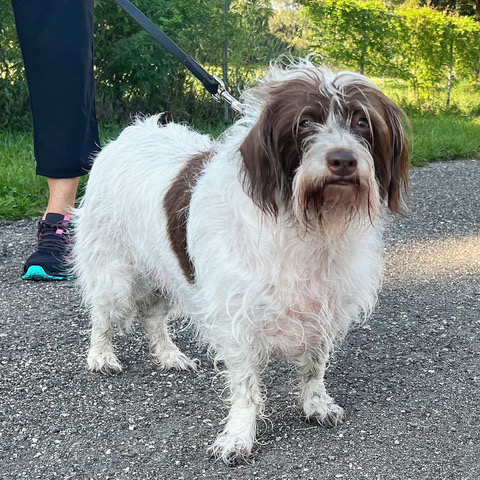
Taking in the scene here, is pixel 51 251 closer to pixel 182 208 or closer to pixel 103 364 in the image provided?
pixel 103 364

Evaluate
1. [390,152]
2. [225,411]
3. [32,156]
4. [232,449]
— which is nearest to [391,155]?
[390,152]

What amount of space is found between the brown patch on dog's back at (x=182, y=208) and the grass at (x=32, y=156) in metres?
3.32

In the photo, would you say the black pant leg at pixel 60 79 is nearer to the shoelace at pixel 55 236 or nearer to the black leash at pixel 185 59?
the shoelace at pixel 55 236

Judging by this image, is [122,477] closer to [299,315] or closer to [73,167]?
[299,315]

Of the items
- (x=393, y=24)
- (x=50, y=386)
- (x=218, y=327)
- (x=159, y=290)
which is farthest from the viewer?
(x=393, y=24)

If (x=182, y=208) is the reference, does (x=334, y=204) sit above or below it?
above

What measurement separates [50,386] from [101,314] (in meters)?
0.44

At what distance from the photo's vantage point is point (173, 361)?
374cm

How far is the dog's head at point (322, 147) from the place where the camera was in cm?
245

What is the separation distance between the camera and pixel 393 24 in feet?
41.4

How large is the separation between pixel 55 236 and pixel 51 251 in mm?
122

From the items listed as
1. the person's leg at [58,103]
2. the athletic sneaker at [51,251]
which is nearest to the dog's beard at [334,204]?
the athletic sneaker at [51,251]

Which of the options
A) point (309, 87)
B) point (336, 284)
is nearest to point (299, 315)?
point (336, 284)

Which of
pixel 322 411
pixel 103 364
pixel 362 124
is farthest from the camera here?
pixel 103 364
